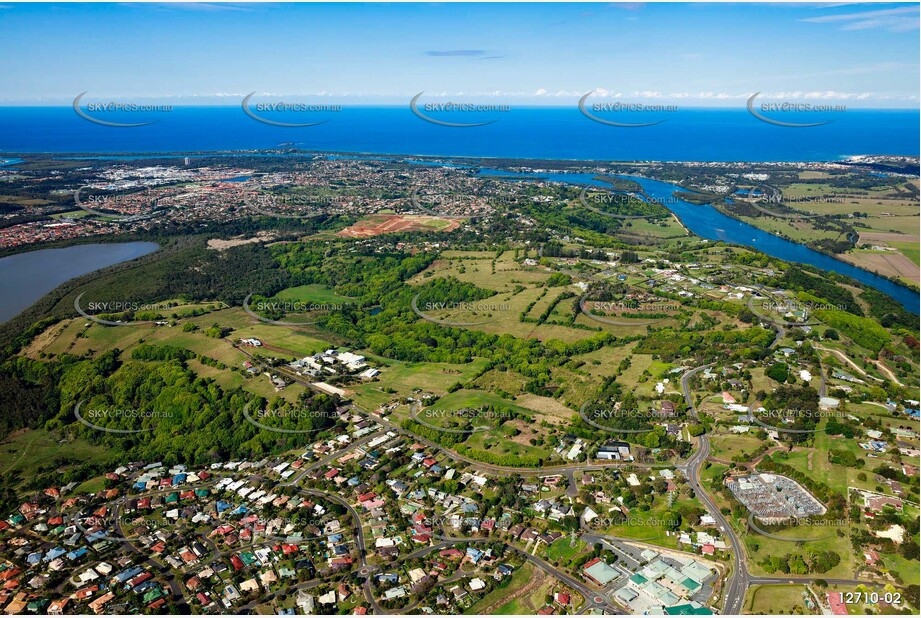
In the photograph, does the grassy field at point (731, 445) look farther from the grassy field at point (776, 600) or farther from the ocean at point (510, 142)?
the ocean at point (510, 142)

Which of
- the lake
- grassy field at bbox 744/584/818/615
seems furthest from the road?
the lake

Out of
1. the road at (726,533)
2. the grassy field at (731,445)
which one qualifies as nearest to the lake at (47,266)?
the road at (726,533)

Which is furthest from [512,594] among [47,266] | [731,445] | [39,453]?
[47,266]

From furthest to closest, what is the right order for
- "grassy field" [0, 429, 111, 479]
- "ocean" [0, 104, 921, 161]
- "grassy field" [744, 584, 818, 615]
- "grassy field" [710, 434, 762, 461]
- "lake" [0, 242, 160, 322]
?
1. "ocean" [0, 104, 921, 161]
2. "lake" [0, 242, 160, 322]
3. "grassy field" [0, 429, 111, 479]
4. "grassy field" [710, 434, 762, 461]
5. "grassy field" [744, 584, 818, 615]

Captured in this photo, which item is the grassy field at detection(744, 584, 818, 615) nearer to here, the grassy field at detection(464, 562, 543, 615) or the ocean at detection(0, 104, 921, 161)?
the grassy field at detection(464, 562, 543, 615)

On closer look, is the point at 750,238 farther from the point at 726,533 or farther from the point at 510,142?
the point at 510,142

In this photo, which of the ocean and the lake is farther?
the ocean

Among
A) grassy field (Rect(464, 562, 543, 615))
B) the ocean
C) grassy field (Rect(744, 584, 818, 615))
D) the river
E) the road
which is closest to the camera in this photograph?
grassy field (Rect(744, 584, 818, 615))

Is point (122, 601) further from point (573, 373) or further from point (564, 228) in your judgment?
point (564, 228)

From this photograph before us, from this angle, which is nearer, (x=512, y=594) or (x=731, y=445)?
(x=512, y=594)
